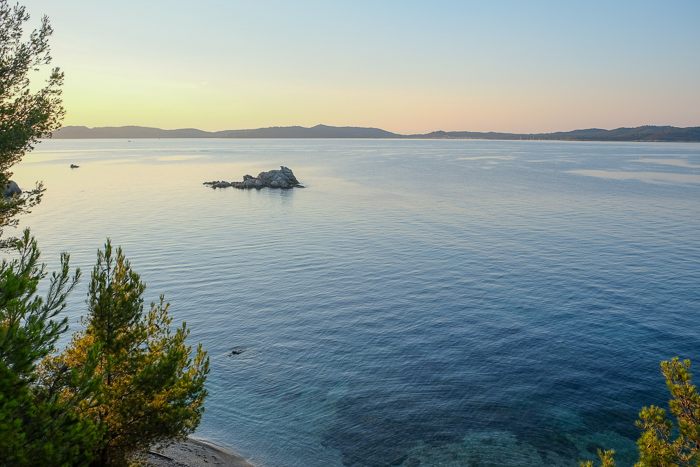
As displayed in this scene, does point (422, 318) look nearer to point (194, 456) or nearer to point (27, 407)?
point (194, 456)

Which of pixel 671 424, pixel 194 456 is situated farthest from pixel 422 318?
pixel 671 424

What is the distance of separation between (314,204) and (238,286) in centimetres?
6031

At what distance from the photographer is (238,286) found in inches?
1993

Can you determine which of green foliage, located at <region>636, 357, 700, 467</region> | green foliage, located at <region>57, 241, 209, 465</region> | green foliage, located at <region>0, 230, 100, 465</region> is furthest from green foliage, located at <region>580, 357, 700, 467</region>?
green foliage, located at <region>57, 241, 209, 465</region>

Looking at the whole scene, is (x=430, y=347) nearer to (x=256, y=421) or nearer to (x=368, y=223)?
(x=256, y=421)

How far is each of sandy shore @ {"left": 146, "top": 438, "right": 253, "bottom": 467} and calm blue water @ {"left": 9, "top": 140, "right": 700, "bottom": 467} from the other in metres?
1.21

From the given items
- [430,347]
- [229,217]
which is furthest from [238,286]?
[229,217]

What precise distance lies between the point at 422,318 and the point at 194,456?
78.8ft

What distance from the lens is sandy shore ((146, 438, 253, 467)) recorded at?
71.9 feet

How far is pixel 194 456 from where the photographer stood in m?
22.9

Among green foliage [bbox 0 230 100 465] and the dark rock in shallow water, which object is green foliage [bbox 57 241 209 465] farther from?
the dark rock in shallow water

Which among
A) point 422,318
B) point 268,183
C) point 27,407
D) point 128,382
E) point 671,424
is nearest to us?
point 671,424

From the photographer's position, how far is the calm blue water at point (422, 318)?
84.8ft

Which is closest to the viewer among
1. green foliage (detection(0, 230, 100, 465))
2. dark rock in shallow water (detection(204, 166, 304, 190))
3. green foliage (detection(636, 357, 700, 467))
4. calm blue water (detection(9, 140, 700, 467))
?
green foliage (detection(0, 230, 100, 465))
